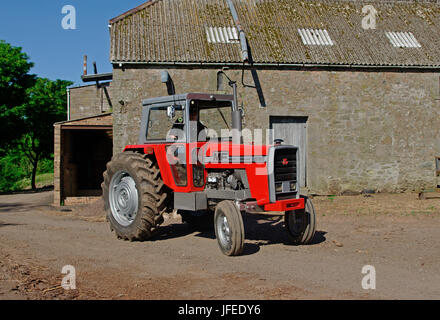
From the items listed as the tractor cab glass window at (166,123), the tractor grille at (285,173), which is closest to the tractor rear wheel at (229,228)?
the tractor grille at (285,173)

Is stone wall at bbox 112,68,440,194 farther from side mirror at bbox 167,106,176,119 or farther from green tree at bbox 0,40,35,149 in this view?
green tree at bbox 0,40,35,149

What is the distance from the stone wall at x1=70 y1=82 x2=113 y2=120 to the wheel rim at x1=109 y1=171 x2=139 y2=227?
42.8 feet

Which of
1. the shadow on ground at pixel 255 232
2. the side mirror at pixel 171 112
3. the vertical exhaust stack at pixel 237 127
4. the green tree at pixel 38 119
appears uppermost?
the green tree at pixel 38 119

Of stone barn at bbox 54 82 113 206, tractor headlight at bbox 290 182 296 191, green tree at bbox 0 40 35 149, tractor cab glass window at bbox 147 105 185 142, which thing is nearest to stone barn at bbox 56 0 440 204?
stone barn at bbox 54 82 113 206

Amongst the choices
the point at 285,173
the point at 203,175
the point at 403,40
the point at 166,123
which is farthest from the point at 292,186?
the point at 403,40

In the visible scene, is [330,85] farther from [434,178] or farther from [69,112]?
[69,112]

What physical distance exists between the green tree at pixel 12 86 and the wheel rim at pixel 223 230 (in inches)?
713

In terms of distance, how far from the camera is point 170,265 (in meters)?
5.28

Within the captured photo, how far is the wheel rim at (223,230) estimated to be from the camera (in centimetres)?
579

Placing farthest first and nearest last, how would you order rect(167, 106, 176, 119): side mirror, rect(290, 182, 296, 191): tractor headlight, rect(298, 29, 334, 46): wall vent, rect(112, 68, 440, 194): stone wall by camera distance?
rect(298, 29, 334, 46): wall vent → rect(112, 68, 440, 194): stone wall → rect(167, 106, 176, 119): side mirror → rect(290, 182, 296, 191): tractor headlight

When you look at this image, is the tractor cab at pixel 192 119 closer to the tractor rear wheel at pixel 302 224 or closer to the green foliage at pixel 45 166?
the tractor rear wheel at pixel 302 224

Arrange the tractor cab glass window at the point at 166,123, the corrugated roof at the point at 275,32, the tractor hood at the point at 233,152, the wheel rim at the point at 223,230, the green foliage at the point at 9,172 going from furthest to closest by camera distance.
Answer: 1. the green foliage at the point at 9,172
2. the corrugated roof at the point at 275,32
3. the tractor cab glass window at the point at 166,123
4. the tractor hood at the point at 233,152
5. the wheel rim at the point at 223,230

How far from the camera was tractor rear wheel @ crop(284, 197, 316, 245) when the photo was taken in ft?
20.3
